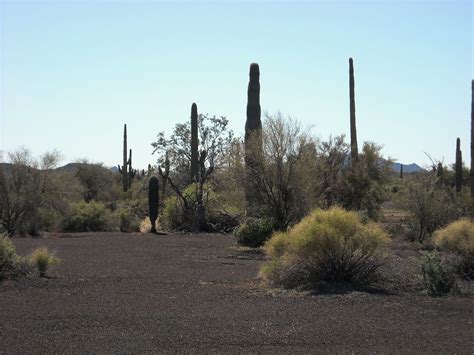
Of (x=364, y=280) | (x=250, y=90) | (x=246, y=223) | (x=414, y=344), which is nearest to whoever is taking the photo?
(x=414, y=344)

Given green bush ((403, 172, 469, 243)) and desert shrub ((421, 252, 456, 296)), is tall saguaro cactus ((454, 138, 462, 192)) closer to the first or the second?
green bush ((403, 172, 469, 243))

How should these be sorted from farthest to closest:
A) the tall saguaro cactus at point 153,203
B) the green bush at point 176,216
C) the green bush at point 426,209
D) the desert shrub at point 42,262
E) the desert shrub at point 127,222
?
the desert shrub at point 127,222
the green bush at point 176,216
the tall saguaro cactus at point 153,203
the green bush at point 426,209
the desert shrub at point 42,262

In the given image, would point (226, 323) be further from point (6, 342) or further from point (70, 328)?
point (6, 342)

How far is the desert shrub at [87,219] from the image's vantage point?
42.1m

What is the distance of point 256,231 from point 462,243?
11.4 metres

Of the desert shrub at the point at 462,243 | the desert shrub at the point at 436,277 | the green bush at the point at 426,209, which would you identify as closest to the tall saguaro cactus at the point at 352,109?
the green bush at the point at 426,209

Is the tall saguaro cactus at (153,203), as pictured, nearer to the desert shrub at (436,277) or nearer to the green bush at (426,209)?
the green bush at (426,209)

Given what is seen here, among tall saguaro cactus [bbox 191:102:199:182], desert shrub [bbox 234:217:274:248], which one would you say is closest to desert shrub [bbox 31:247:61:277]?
desert shrub [bbox 234:217:274:248]

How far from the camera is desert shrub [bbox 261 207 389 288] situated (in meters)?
13.9

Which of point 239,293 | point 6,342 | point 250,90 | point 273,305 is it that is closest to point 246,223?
point 250,90

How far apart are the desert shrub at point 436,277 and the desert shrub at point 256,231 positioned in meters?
12.7

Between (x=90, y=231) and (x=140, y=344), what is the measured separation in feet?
114

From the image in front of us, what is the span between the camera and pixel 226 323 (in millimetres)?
10133

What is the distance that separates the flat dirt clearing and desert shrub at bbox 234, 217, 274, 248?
336 inches
